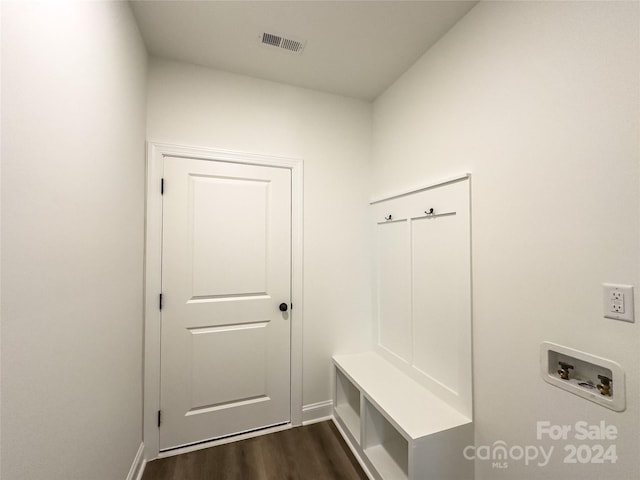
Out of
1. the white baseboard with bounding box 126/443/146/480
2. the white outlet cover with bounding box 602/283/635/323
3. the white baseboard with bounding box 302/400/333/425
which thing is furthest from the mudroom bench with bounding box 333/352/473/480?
the white baseboard with bounding box 126/443/146/480

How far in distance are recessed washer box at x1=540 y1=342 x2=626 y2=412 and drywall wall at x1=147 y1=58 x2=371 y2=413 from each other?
1.34 m

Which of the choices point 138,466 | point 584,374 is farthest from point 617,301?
point 138,466

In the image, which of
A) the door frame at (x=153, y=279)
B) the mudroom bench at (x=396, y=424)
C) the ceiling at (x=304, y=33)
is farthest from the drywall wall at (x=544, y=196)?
the door frame at (x=153, y=279)

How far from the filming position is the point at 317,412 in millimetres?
2160

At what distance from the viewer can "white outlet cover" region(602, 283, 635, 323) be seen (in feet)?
2.85

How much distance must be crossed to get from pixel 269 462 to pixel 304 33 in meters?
2.66

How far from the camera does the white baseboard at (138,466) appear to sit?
4.94ft

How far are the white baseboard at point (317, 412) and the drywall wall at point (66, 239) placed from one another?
1.15 m

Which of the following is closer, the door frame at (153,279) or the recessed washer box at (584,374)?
the recessed washer box at (584,374)

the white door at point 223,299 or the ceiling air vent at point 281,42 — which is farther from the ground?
the ceiling air vent at point 281,42

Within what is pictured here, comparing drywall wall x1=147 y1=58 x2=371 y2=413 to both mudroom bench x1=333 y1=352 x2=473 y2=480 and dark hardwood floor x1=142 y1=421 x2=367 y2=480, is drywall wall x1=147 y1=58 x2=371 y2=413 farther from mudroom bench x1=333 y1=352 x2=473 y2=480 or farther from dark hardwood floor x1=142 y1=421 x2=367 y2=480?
dark hardwood floor x1=142 y1=421 x2=367 y2=480

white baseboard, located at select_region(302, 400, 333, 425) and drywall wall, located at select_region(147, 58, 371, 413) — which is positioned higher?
drywall wall, located at select_region(147, 58, 371, 413)

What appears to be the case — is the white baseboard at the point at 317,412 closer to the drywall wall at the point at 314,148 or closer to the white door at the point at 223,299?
the drywall wall at the point at 314,148

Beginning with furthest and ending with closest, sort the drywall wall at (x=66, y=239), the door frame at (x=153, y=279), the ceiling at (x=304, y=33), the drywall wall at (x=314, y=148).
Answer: the drywall wall at (x=314, y=148) < the door frame at (x=153, y=279) < the ceiling at (x=304, y=33) < the drywall wall at (x=66, y=239)
